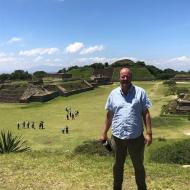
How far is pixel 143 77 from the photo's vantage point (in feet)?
309

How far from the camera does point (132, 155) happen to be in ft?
19.5

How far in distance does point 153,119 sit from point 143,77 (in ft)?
200

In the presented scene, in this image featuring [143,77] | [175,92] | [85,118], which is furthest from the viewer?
[143,77]

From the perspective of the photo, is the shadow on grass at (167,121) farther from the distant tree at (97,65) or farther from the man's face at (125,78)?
the distant tree at (97,65)

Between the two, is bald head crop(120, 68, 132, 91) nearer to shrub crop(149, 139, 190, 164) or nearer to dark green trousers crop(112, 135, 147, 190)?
dark green trousers crop(112, 135, 147, 190)

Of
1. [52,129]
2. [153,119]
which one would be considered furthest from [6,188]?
[153,119]

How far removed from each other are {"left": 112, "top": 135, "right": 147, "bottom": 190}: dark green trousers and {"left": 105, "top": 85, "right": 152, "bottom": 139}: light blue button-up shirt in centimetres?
11

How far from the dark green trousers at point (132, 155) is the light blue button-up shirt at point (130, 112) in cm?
11

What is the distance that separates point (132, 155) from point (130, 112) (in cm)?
70

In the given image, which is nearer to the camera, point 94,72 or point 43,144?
point 43,144

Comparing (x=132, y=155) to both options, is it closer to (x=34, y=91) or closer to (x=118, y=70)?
(x=34, y=91)

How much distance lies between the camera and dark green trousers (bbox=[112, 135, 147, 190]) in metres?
5.89

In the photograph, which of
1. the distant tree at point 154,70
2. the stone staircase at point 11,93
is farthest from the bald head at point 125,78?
the distant tree at point 154,70

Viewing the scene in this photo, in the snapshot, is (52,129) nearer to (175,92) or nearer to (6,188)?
(6,188)
